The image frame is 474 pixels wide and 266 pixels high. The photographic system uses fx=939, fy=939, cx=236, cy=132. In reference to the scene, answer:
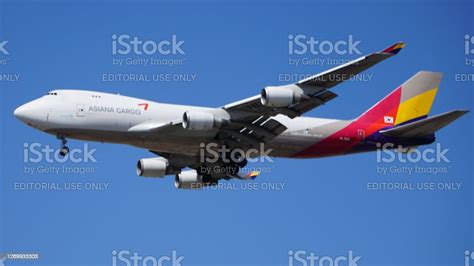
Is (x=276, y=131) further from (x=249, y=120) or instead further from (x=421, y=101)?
(x=421, y=101)

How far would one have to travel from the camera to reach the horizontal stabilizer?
162ft

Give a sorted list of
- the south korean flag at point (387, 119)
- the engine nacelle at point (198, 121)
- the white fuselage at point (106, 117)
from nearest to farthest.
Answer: the engine nacelle at point (198, 121)
the white fuselage at point (106, 117)
the south korean flag at point (387, 119)

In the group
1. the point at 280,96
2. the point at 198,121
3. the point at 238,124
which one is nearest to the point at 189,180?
the point at 238,124

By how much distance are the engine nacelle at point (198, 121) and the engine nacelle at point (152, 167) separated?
8017 millimetres

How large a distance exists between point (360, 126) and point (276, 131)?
594 centimetres

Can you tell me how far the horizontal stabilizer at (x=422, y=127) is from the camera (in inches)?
1949

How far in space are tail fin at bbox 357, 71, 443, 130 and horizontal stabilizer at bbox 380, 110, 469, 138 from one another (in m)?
1.46

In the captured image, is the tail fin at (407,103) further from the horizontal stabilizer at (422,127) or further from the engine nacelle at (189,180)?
the engine nacelle at (189,180)

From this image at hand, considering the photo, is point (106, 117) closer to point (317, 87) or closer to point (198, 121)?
point (198, 121)

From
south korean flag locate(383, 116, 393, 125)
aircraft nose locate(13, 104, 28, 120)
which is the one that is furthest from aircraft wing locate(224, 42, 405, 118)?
aircraft nose locate(13, 104, 28, 120)

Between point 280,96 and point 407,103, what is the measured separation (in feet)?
42.0

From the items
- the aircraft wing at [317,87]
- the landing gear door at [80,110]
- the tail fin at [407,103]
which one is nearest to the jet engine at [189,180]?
the aircraft wing at [317,87]

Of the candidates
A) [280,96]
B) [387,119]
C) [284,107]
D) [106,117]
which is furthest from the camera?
[387,119]

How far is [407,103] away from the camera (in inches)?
2194
